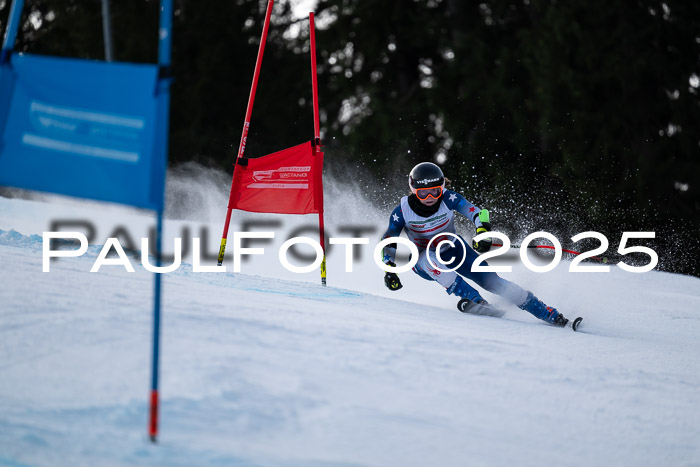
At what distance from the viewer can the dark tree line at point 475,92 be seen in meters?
14.1

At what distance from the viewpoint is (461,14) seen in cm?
1934

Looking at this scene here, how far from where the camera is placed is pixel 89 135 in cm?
280

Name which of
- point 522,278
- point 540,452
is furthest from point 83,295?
point 522,278

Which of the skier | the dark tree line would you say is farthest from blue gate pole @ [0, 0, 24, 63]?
the dark tree line

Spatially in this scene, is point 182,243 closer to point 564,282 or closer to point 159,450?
point 564,282

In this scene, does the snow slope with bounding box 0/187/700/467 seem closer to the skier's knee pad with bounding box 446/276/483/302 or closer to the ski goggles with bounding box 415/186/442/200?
the skier's knee pad with bounding box 446/276/483/302

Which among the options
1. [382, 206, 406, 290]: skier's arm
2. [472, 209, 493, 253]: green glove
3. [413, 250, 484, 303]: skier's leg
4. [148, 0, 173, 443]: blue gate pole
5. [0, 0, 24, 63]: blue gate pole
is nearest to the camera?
[148, 0, 173, 443]: blue gate pole

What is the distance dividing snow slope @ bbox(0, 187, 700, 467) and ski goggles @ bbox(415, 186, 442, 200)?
1.24 meters

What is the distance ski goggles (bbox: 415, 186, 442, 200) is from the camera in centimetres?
620

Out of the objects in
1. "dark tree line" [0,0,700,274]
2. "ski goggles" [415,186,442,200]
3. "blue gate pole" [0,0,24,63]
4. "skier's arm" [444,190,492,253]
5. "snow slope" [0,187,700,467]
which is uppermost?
"dark tree line" [0,0,700,274]

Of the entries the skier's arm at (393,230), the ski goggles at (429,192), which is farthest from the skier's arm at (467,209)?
the skier's arm at (393,230)

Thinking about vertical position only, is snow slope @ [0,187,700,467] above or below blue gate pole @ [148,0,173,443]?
below

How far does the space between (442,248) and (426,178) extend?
0.60 meters

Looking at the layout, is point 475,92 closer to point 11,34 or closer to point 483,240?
point 483,240
